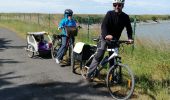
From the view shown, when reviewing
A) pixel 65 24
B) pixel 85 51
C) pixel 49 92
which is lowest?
pixel 49 92

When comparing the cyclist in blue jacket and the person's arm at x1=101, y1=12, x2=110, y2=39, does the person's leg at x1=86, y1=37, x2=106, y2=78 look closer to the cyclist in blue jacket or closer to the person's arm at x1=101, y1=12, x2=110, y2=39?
the person's arm at x1=101, y1=12, x2=110, y2=39

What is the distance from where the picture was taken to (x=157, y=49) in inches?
500

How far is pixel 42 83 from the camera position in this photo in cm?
879

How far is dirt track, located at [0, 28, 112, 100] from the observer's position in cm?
748

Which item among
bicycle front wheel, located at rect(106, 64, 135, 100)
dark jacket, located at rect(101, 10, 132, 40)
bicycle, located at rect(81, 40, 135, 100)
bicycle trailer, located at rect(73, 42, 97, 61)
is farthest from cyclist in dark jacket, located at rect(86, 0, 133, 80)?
bicycle trailer, located at rect(73, 42, 97, 61)

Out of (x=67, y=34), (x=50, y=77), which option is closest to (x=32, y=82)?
(x=50, y=77)

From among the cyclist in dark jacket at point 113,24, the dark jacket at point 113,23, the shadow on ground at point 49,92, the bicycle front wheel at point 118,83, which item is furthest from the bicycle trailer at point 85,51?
the dark jacket at point 113,23

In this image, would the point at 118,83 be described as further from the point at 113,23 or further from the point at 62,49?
the point at 62,49

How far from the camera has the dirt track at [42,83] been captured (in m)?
7.48

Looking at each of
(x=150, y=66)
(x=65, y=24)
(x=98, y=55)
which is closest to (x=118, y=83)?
(x=98, y=55)

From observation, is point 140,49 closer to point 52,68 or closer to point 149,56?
point 149,56

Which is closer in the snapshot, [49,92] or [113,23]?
[113,23]

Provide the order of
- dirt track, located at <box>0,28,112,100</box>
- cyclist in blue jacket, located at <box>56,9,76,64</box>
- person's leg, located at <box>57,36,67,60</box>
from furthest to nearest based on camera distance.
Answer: person's leg, located at <box>57,36,67,60</box>
cyclist in blue jacket, located at <box>56,9,76,64</box>
dirt track, located at <box>0,28,112,100</box>

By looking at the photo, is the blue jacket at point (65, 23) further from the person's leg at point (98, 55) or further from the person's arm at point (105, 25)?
the person's arm at point (105, 25)
